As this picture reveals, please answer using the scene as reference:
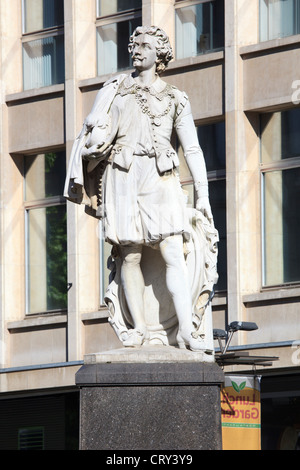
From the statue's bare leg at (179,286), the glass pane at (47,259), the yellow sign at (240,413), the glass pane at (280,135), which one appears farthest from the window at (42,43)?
the statue's bare leg at (179,286)

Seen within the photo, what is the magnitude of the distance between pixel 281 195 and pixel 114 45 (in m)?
5.08

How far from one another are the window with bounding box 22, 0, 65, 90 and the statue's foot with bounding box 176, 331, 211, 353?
17553 millimetres

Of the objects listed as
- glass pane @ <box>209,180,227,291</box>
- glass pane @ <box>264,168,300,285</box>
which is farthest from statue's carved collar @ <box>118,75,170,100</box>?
glass pane @ <box>209,180,227,291</box>

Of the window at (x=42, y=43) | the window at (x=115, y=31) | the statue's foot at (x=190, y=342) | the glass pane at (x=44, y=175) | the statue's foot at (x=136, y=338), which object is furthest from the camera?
the window at (x=42, y=43)

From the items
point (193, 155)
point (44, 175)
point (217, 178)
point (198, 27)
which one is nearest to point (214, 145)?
point (217, 178)

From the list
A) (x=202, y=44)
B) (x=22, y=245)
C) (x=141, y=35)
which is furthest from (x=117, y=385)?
(x=22, y=245)

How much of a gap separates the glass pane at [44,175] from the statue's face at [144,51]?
1647 centimetres

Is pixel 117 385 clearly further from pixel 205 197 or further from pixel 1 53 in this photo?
pixel 1 53

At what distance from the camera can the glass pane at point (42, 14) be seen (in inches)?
1337

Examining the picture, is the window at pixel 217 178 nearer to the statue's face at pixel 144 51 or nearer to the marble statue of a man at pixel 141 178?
the marble statue of a man at pixel 141 178

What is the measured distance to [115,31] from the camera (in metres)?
32.8

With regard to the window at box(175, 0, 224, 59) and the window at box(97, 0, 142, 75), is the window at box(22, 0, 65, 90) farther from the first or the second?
the window at box(175, 0, 224, 59)

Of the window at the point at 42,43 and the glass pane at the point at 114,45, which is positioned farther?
the window at the point at 42,43
